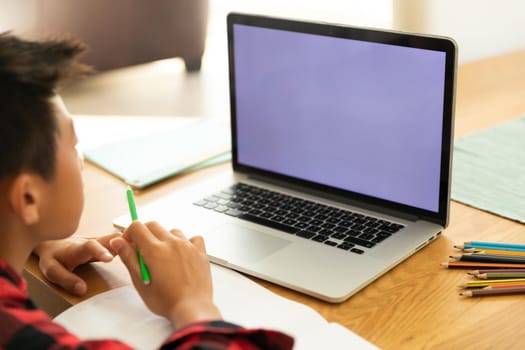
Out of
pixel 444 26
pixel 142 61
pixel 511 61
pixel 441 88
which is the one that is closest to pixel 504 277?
pixel 441 88

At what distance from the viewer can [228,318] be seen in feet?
2.86

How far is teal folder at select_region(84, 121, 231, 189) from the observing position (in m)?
1.30

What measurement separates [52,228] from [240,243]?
27 centimetres

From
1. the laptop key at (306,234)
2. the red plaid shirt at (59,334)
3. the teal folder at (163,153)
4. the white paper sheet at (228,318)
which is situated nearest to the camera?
the red plaid shirt at (59,334)

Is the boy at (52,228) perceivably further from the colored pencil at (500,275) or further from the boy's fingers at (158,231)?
the colored pencil at (500,275)

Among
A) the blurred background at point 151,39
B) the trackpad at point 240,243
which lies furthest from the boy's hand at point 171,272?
the blurred background at point 151,39

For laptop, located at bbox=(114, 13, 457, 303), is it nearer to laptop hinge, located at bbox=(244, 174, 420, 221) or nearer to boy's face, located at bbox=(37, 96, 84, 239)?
laptop hinge, located at bbox=(244, 174, 420, 221)

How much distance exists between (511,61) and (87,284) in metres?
1.16

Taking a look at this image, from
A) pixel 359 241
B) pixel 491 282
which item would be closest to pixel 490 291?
pixel 491 282

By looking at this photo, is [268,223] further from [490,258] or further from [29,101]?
[29,101]

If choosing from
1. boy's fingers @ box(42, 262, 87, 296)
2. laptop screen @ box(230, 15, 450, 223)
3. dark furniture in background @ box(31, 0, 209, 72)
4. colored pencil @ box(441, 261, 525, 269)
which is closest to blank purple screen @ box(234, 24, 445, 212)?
laptop screen @ box(230, 15, 450, 223)

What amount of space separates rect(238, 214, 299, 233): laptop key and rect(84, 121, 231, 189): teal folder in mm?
220

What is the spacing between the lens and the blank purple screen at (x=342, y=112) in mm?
1031

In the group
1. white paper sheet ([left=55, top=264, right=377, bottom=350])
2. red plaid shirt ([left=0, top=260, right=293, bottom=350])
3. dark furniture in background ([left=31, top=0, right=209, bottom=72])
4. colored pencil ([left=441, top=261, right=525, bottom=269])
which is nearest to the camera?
red plaid shirt ([left=0, top=260, right=293, bottom=350])
